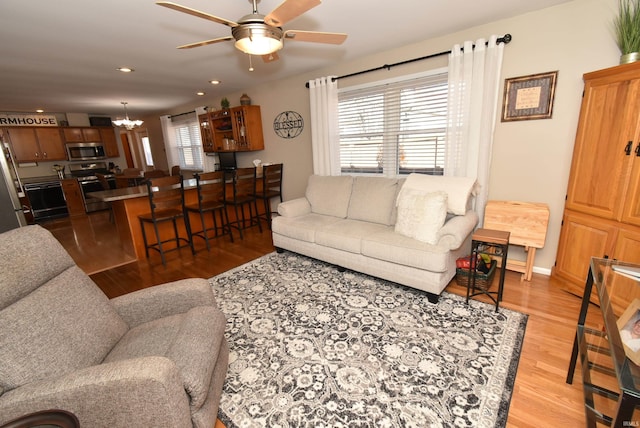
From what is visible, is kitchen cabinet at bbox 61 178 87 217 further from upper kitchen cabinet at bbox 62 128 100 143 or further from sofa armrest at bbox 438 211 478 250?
sofa armrest at bbox 438 211 478 250

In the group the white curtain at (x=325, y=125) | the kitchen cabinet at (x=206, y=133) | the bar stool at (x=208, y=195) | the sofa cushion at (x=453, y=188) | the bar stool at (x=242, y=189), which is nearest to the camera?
the sofa cushion at (x=453, y=188)

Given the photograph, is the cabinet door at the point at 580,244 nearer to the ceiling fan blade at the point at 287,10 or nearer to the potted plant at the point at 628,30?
the potted plant at the point at 628,30

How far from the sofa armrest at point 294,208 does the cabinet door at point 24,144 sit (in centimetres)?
647

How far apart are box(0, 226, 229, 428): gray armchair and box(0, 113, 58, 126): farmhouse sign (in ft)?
23.9

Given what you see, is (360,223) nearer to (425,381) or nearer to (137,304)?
(425,381)

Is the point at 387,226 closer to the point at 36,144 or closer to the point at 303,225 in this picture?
the point at 303,225

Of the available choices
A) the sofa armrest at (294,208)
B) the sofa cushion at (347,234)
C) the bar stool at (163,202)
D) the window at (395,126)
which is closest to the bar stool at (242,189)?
the bar stool at (163,202)

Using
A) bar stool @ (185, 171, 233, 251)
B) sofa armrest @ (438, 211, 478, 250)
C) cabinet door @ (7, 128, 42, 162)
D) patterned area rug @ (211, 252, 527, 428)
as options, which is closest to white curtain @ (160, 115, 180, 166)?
cabinet door @ (7, 128, 42, 162)

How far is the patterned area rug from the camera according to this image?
4.67 ft

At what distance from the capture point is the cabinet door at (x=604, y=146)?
1.92 meters

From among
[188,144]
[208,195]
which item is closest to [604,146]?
[208,195]

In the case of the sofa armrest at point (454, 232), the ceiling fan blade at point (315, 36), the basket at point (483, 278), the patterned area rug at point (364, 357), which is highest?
the ceiling fan blade at point (315, 36)

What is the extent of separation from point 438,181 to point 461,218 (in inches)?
18.1

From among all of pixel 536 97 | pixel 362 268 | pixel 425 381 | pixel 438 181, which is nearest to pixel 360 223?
pixel 362 268
